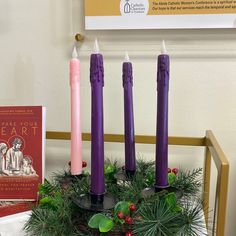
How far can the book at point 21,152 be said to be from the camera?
1.96 feet

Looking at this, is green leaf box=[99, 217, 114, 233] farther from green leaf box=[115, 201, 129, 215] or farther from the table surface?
the table surface

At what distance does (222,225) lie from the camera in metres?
0.44

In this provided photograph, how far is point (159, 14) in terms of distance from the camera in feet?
2.21

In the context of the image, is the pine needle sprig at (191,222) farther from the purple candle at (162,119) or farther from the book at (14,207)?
the book at (14,207)

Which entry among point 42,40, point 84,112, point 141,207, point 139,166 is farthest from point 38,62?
point 141,207

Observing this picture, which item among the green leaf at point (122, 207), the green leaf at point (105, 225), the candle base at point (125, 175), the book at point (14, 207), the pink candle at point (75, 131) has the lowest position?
the book at point (14, 207)

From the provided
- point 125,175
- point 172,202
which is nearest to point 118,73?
point 125,175

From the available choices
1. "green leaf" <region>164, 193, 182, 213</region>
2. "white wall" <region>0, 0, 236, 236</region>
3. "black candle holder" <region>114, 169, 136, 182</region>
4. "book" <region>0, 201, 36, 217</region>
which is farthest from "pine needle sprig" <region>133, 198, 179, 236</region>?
Answer: "white wall" <region>0, 0, 236, 236</region>

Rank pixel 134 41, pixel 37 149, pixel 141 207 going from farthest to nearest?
pixel 134 41, pixel 37 149, pixel 141 207

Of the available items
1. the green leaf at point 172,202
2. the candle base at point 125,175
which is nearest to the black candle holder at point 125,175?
the candle base at point 125,175

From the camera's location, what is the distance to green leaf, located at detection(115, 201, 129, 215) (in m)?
0.43

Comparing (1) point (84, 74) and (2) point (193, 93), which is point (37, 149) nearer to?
(1) point (84, 74)

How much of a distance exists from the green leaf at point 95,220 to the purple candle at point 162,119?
108 millimetres

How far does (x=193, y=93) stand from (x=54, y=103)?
31 cm
